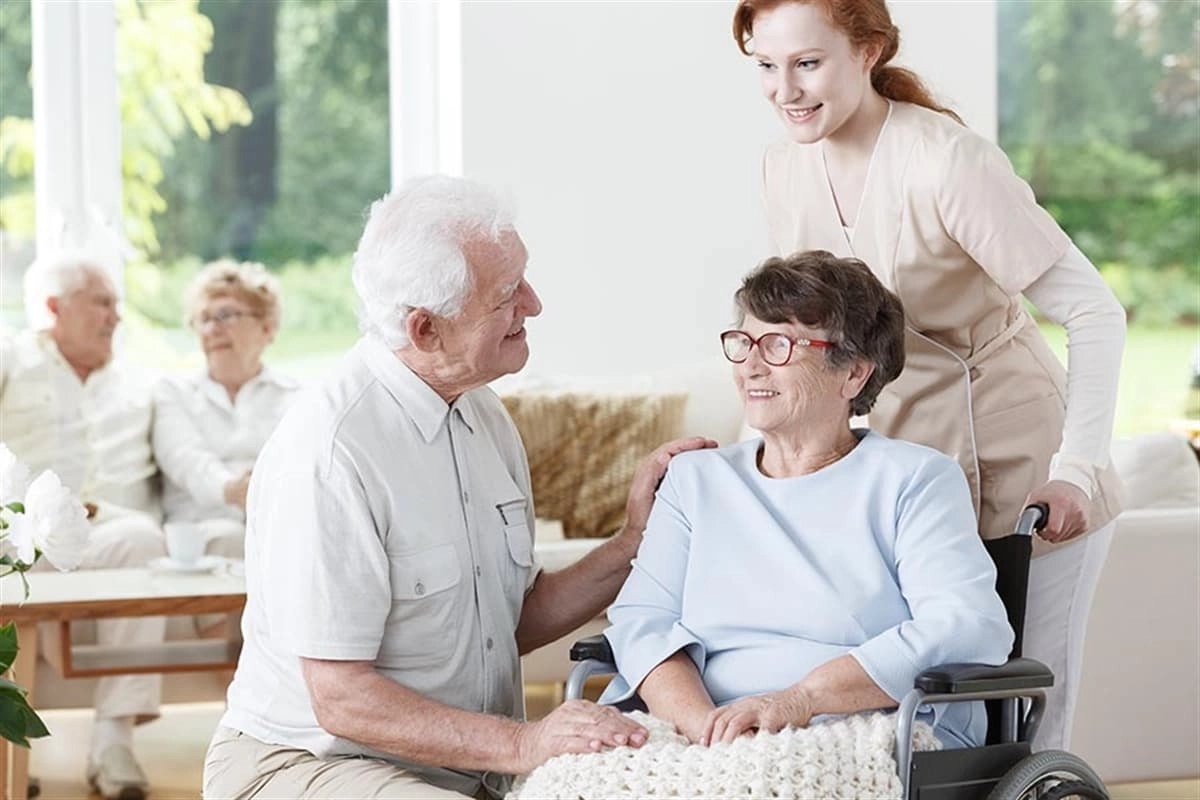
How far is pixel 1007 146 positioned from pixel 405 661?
490cm

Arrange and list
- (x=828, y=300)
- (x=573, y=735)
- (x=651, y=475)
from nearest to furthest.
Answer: (x=573, y=735)
(x=828, y=300)
(x=651, y=475)

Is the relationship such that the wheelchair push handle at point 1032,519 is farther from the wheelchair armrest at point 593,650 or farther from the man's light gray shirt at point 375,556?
the man's light gray shirt at point 375,556

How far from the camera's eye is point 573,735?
1.97 m

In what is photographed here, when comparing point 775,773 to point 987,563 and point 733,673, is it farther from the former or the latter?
point 987,563

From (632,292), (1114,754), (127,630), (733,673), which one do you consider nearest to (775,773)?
(733,673)

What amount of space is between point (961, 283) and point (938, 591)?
0.53 metres

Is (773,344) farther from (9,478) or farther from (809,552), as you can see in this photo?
(9,478)

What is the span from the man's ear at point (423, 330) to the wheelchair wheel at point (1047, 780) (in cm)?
88

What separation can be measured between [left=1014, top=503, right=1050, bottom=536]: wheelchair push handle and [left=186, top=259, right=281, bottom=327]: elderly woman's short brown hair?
3.29 meters

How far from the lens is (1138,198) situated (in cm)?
661

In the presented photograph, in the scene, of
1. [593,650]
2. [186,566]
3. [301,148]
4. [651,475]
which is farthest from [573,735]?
[301,148]

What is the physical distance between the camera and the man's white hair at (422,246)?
6.86 ft

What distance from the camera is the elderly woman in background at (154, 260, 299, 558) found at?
16.0 feet

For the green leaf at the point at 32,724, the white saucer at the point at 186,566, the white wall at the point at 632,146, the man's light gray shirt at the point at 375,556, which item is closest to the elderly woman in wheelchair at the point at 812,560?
the man's light gray shirt at the point at 375,556
